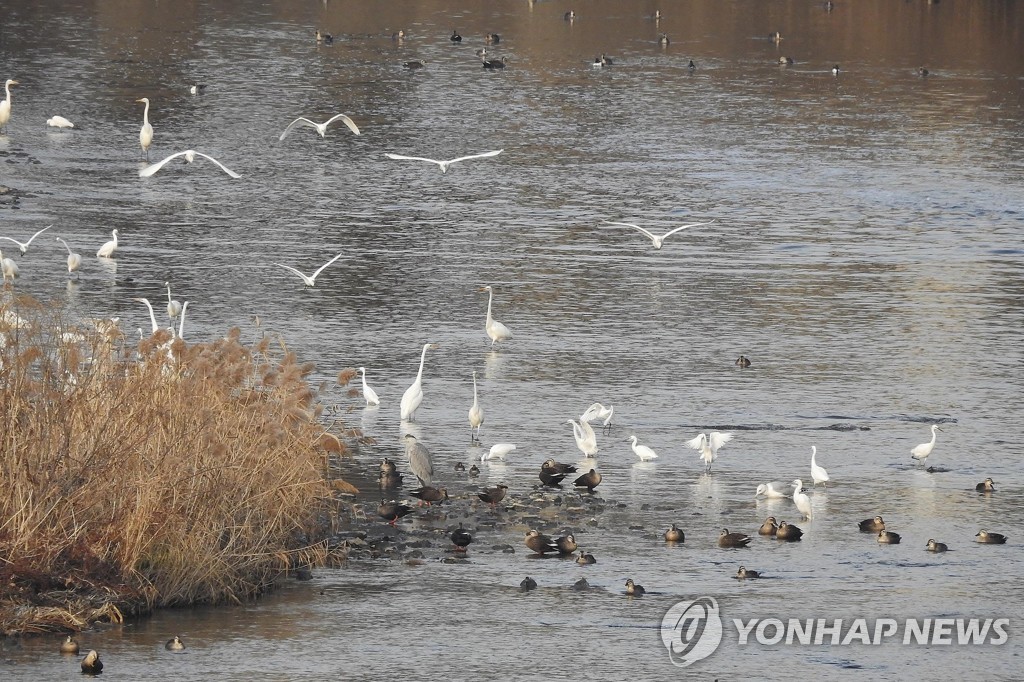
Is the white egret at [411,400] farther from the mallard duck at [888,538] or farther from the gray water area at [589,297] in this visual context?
the mallard duck at [888,538]

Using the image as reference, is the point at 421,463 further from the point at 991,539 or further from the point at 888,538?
the point at 991,539

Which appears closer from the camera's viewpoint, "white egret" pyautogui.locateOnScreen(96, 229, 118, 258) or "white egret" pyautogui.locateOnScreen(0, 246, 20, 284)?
"white egret" pyautogui.locateOnScreen(0, 246, 20, 284)

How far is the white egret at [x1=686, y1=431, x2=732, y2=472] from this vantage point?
15.3 m

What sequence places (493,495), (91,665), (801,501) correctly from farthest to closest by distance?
(493,495), (801,501), (91,665)

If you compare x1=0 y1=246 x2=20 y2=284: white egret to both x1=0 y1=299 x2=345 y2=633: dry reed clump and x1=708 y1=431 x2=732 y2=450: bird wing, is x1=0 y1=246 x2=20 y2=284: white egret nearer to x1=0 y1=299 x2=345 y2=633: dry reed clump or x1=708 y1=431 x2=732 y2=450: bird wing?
x1=0 y1=299 x2=345 y2=633: dry reed clump

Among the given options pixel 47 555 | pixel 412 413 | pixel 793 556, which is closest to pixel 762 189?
pixel 412 413

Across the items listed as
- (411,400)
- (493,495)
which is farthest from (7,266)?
(493,495)

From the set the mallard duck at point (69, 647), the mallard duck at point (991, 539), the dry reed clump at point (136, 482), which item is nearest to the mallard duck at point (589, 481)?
the dry reed clump at point (136, 482)
